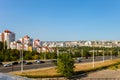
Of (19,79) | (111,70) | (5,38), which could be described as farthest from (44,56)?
(19,79)

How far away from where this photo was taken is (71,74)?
45.9m

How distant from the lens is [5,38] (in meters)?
124

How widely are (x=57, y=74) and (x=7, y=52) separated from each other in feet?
96.8

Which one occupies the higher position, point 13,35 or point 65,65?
point 13,35

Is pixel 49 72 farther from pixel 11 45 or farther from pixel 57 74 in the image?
pixel 11 45

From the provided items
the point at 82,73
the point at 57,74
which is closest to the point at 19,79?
the point at 57,74

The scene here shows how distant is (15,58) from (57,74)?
29639 millimetres

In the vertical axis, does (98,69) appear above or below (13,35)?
below

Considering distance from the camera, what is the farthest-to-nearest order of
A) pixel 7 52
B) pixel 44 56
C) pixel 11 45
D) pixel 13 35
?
1. pixel 13 35
2. pixel 11 45
3. pixel 44 56
4. pixel 7 52

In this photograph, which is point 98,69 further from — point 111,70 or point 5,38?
point 5,38

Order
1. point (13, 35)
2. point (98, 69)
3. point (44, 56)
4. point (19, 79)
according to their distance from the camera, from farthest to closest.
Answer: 1. point (13, 35)
2. point (44, 56)
3. point (98, 69)
4. point (19, 79)

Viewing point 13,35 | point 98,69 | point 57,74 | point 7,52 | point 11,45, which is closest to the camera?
point 57,74

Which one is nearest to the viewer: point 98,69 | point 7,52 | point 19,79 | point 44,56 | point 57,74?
point 19,79

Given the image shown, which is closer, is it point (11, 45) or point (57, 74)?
point (57, 74)
